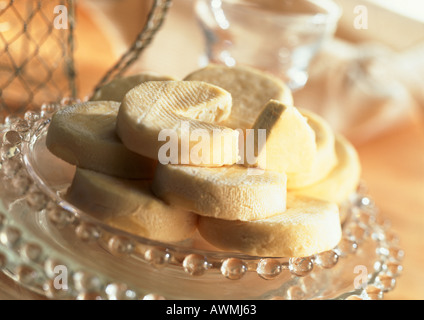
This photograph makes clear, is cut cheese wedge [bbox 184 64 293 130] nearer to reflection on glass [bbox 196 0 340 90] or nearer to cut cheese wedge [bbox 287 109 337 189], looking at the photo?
cut cheese wedge [bbox 287 109 337 189]

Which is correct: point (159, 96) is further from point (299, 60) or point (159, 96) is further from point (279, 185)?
point (299, 60)

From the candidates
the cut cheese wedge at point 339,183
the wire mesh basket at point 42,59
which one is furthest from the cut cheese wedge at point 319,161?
the wire mesh basket at point 42,59

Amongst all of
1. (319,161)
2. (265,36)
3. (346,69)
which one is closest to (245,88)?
(319,161)

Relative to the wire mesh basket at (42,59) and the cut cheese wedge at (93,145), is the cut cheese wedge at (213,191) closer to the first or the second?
the cut cheese wedge at (93,145)

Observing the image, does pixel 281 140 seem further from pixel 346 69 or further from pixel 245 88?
pixel 346 69

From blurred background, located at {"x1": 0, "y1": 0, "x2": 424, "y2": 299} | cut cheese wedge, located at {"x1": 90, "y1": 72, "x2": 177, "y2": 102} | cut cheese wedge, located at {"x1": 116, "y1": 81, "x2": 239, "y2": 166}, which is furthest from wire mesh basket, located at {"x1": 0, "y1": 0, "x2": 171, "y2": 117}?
cut cheese wedge, located at {"x1": 116, "y1": 81, "x2": 239, "y2": 166}

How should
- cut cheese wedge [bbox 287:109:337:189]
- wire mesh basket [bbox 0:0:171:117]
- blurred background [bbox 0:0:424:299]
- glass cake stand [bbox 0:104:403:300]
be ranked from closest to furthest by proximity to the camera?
glass cake stand [bbox 0:104:403:300] → cut cheese wedge [bbox 287:109:337:189] → wire mesh basket [bbox 0:0:171:117] → blurred background [bbox 0:0:424:299]
